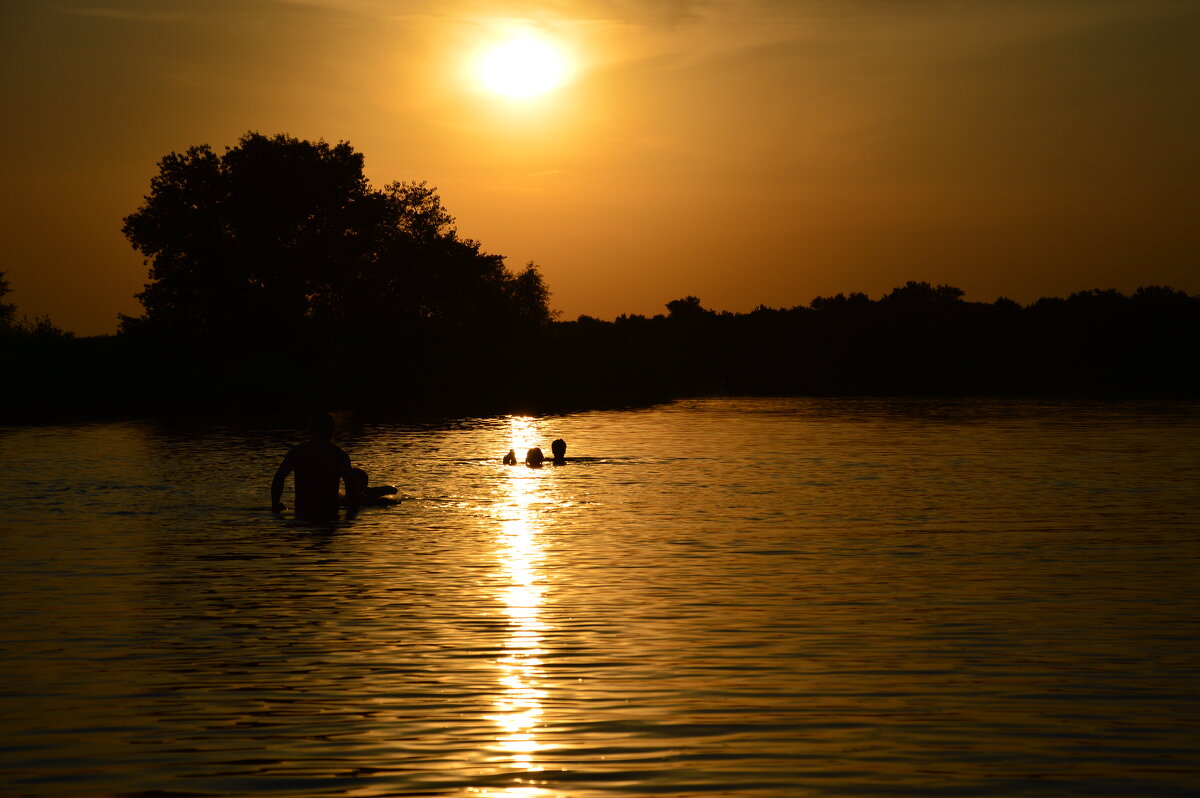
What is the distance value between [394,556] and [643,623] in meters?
7.12

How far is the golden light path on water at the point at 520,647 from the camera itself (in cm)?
905

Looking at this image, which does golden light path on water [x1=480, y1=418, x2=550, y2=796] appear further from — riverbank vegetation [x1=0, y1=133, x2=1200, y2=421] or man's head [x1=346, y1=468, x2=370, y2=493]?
riverbank vegetation [x1=0, y1=133, x2=1200, y2=421]

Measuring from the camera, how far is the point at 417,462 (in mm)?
42719

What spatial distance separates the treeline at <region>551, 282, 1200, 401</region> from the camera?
13912cm

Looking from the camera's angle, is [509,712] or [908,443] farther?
[908,443]

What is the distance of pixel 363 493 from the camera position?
27156 mm

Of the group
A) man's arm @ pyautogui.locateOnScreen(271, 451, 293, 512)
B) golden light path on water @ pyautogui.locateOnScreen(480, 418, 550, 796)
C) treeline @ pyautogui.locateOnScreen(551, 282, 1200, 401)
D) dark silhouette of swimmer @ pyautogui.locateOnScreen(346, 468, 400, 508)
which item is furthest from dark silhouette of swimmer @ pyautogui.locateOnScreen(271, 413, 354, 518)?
treeline @ pyautogui.locateOnScreen(551, 282, 1200, 401)

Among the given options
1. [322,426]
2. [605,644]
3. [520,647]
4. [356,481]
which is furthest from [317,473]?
[605,644]

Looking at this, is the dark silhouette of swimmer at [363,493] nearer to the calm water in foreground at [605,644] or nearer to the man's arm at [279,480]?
the calm water in foreground at [605,644]

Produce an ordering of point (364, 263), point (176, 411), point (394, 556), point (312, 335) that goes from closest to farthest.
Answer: point (394, 556) < point (176, 411) < point (312, 335) < point (364, 263)

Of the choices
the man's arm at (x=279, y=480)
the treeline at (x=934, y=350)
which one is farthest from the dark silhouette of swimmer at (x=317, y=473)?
the treeline at (x=934, y=350)

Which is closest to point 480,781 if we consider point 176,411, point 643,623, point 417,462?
point 643,623

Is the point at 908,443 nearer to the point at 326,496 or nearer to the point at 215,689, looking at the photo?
the point at 326,496

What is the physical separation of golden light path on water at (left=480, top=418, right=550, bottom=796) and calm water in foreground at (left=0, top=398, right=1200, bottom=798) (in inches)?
1.8
